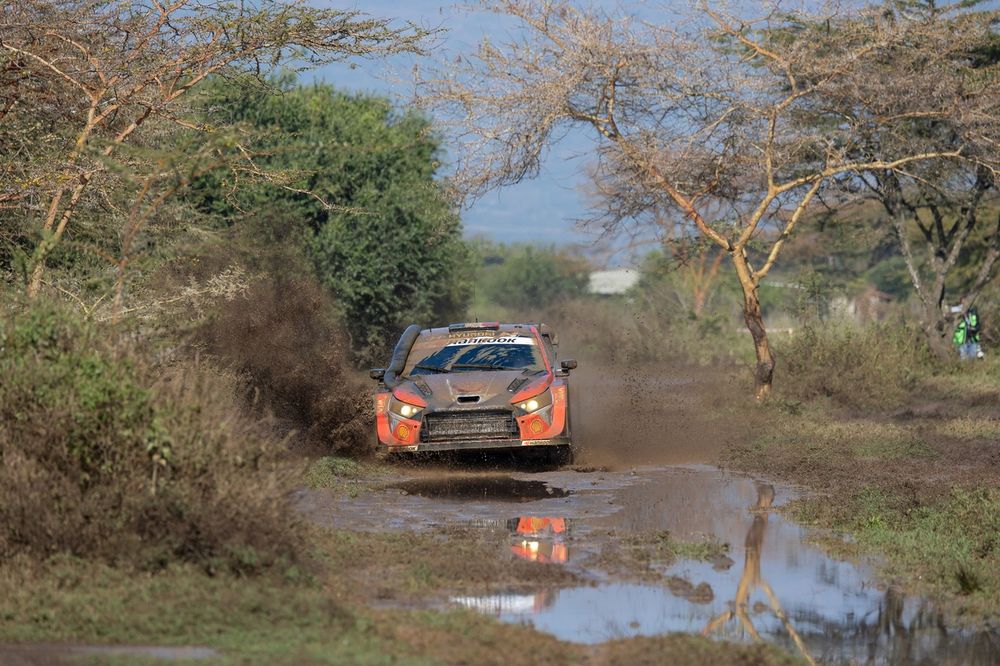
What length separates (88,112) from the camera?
15.2m

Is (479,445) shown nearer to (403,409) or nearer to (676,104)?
(403,409)

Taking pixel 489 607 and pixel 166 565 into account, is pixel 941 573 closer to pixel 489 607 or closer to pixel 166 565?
pixel 489 607

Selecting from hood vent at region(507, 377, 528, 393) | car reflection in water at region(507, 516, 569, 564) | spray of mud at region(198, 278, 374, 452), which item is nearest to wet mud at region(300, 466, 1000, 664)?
car reflection in water at region(507, 516, 569, 564)

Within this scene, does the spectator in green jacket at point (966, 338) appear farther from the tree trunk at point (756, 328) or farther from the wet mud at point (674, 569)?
the wet mud at point (674, 569)

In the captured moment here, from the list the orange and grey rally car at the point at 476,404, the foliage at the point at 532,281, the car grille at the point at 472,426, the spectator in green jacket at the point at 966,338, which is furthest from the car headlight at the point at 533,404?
the foliage at the point at 532,281

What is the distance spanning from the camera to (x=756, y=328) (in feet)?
79.1

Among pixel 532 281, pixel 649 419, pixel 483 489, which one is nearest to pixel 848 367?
pixel 649 419

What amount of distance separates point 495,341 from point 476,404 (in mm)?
1607

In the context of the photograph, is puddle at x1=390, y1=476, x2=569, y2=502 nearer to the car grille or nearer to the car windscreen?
the car grille

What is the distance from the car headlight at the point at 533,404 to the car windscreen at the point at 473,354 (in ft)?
2.46

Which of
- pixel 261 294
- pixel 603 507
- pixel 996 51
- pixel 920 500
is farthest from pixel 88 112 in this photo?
pixel 996 51

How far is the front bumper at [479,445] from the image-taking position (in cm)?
1465

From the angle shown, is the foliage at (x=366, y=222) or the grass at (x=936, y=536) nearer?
the grass at (x=936, y=536)

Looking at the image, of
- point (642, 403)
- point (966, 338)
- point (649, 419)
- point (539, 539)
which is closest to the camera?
point (539, 539)
